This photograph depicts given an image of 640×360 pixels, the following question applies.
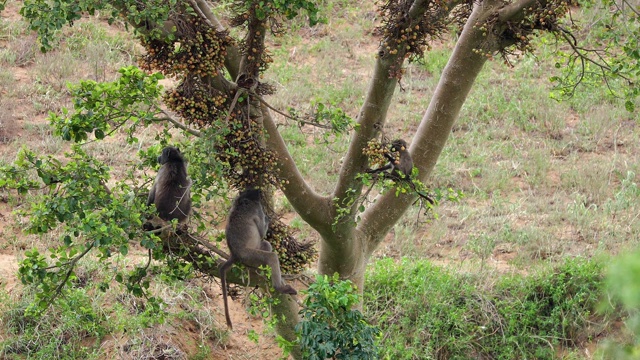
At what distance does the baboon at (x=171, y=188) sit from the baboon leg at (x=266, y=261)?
0.75 metres

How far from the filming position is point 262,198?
741cm

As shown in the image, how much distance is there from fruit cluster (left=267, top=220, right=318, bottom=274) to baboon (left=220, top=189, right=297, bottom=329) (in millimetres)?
262

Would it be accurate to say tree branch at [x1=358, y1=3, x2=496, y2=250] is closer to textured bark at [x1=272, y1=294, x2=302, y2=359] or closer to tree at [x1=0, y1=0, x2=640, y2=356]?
tree at [x1=0, y1=0, x2=640, y2=356]

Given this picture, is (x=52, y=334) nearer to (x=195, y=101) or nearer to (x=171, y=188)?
(x=171, y=188)

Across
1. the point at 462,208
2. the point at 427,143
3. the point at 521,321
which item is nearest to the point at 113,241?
the point at 427,143

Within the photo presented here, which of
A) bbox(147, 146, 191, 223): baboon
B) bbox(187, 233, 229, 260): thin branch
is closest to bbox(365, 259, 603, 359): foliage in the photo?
bbox(147, 146, 191, 223): baboon

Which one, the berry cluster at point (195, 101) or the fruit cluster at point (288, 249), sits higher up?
the berry cluster at point (195, 101)

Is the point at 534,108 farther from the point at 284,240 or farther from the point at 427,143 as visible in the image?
the point at 284,240

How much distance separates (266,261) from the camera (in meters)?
6.82

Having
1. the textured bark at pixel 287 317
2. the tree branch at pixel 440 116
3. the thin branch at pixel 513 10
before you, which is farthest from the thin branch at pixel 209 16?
the textured bark at pixel 287 317

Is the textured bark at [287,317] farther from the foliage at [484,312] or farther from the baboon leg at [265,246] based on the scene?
the foliage at [484,312]

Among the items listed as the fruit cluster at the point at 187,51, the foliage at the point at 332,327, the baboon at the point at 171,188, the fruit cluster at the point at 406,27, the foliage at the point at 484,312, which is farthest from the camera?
the foliage at the point at 484,312

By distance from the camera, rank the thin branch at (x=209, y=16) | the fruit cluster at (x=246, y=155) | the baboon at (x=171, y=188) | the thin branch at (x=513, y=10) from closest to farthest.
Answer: the fruit cluster at (x=246, y=155)
the thin branch at (x=513, y=10)
the thin branch at (x=209, y=16)
the baboon at (x=171, y=188)

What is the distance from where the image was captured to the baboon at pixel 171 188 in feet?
23.6
